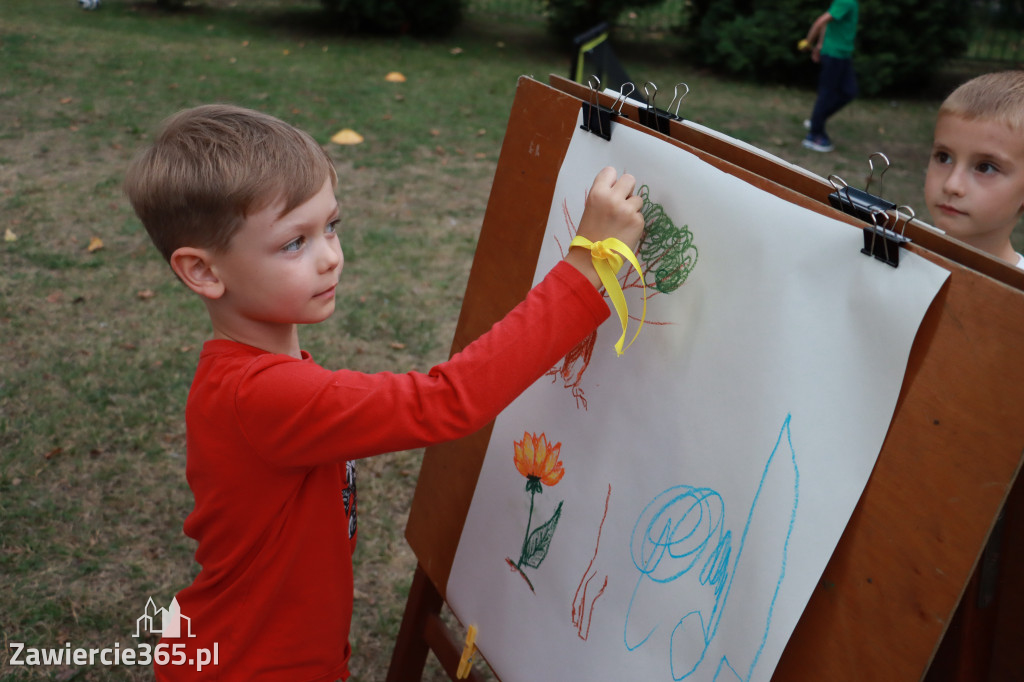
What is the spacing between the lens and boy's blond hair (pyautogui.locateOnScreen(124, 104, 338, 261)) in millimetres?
1265

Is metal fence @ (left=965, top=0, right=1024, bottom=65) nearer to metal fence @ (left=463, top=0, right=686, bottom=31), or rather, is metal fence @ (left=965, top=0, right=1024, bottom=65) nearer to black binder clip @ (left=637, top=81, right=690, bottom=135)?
metal fence @ (left=463, top=0, right=686, bottom=31)

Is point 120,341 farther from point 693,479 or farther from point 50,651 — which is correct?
point 693,479

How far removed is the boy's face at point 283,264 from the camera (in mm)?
1266

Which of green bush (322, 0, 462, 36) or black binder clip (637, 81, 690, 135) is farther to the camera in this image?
green bush (322, 0, 462, 36)

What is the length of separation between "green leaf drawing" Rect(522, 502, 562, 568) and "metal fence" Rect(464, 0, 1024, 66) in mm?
9454

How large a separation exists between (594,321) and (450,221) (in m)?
3.99

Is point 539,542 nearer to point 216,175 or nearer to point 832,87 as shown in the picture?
point 216,175

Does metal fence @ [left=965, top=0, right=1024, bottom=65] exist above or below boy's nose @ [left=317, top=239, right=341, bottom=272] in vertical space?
above

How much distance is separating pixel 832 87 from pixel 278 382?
694 cm

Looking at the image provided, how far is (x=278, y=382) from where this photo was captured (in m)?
1.20

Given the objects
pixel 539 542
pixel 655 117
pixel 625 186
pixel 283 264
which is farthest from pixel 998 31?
pixel 283 264

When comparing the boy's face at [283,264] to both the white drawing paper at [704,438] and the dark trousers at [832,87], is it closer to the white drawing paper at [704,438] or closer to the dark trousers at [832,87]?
the white drawing paper at [704,438]

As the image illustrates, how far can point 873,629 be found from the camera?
0.99 metres

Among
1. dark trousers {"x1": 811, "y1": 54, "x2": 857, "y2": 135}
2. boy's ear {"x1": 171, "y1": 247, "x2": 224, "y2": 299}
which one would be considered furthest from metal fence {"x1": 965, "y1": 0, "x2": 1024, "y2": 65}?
boy's ear {"x1": 171, "y1": 247, "x2": 224, "y2": 299}
